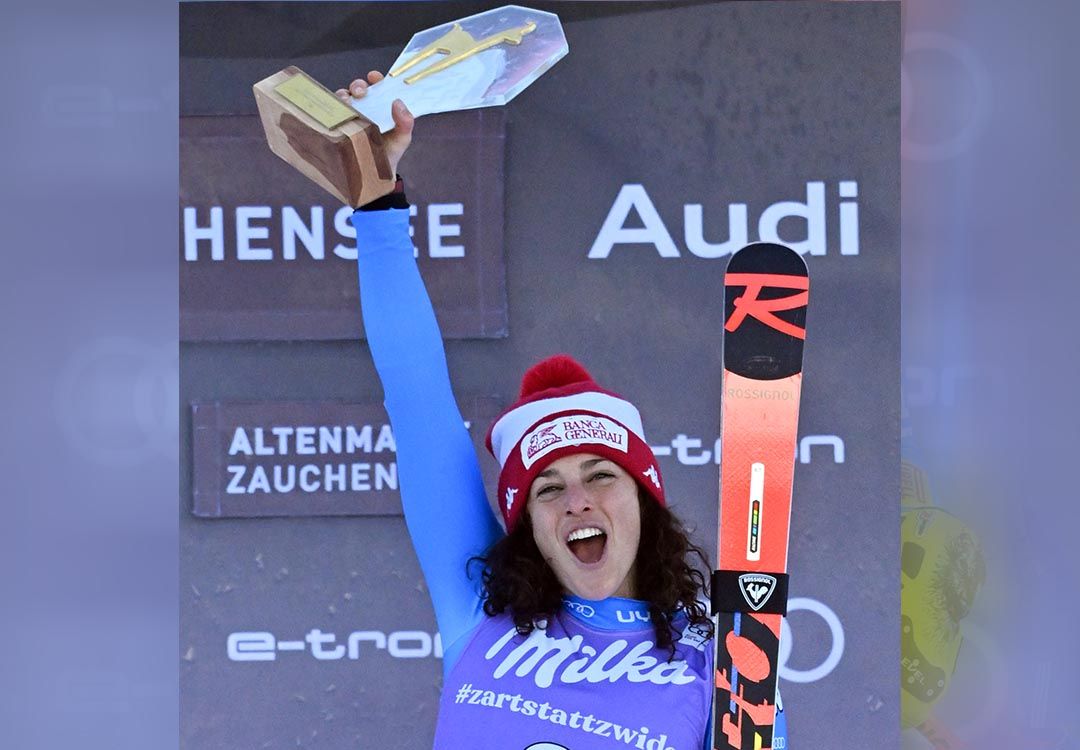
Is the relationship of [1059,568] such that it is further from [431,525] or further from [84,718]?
[84,718]

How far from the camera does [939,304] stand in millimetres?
2965

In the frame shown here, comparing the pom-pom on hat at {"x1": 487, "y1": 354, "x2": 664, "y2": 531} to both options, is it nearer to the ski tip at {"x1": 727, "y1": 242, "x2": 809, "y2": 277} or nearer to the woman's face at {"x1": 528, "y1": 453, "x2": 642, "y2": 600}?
the woman's face at {"x1": 528, "y1": 453, "x2": 642, "y2": 600}

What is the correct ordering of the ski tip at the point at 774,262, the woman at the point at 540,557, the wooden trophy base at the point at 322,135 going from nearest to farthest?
the wooden trophy base at the point at 322,135 < the woman at the point at 540,557 < the ski tip at the point at 774,262

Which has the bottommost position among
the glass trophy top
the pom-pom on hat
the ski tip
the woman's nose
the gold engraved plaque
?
the woman's nose

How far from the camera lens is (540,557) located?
6.81 feet

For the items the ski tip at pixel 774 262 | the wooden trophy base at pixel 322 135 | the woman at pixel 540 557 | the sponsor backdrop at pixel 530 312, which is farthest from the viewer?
the sponsor backdrop at pixel 530 312

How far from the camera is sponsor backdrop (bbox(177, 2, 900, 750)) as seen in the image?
2.92 meters

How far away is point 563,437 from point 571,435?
13 millimetres

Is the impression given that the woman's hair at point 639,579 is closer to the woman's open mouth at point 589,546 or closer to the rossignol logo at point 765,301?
the woman's open mouth at point 589,546

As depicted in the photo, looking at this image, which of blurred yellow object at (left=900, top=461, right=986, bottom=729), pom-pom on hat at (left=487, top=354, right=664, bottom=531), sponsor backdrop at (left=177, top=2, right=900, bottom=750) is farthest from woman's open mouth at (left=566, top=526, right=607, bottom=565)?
blurred yellow object at (left=900, top=461, right=986, bottom=729)

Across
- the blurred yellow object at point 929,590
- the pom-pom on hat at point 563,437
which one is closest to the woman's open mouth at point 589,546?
the pom-pom on hat at point 563,437

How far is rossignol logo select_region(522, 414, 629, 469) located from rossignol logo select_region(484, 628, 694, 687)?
0.92 ft

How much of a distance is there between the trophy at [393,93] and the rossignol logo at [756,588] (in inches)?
31.8

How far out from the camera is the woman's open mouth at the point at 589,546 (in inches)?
79.2
